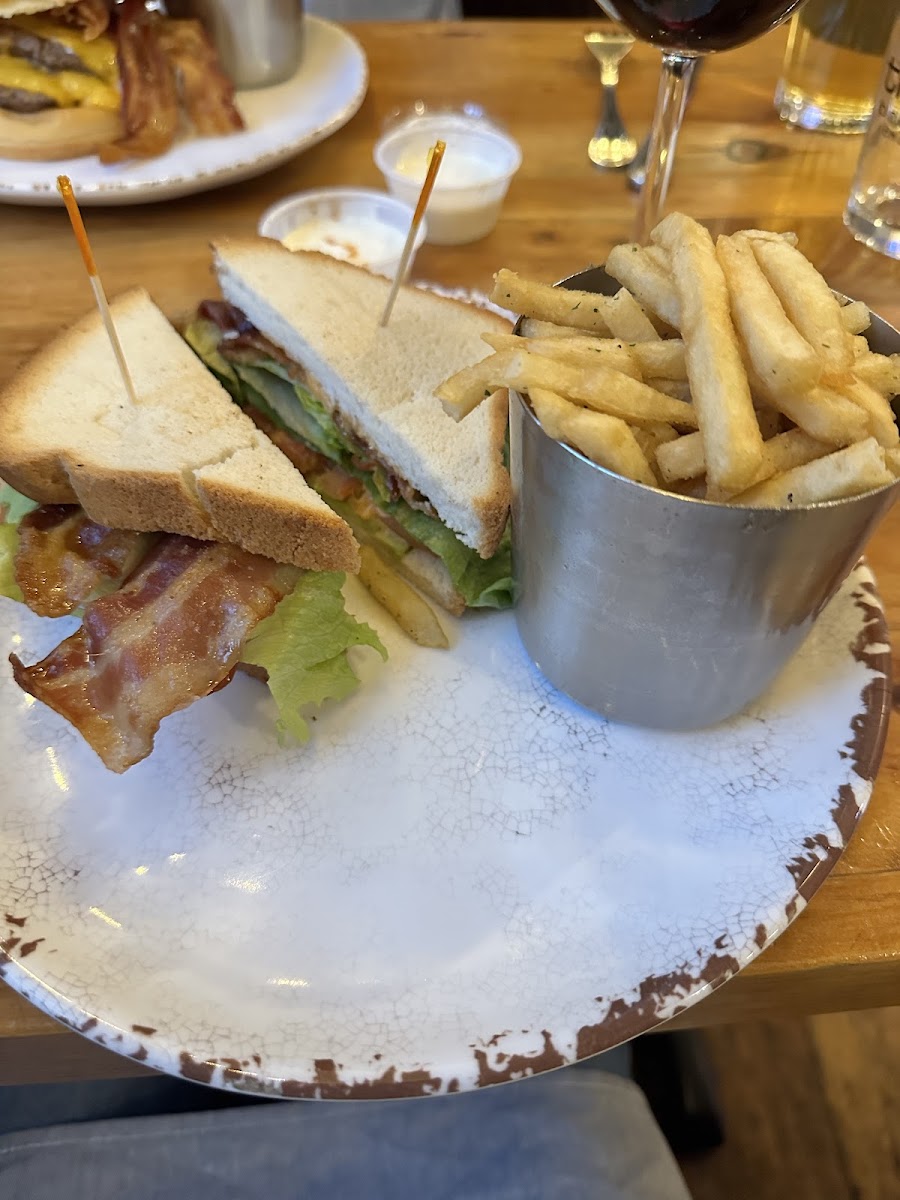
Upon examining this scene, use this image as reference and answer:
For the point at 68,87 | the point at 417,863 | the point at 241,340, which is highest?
the point at 68,87

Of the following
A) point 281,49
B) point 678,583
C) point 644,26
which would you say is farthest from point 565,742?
point 281,49

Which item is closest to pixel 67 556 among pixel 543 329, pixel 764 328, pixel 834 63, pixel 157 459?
pixel 157 459

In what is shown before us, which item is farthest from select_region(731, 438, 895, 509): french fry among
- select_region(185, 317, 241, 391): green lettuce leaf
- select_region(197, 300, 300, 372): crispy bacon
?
select_region(185, 317, 241, 391): green lettuce leaf

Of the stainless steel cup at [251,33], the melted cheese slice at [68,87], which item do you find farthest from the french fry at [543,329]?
the stainless steel cup at [251,33]

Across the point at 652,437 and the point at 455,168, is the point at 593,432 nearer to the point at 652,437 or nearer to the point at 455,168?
the point at 652,437

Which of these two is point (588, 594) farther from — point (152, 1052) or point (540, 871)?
point (152, 1052)

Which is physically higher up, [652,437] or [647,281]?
[647,281]

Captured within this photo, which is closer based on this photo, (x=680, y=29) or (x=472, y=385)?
(x=472, y=385)
